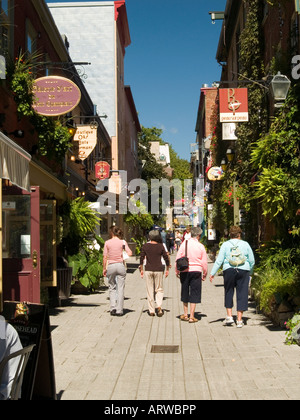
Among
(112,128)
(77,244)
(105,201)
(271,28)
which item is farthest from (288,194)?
(112,128)

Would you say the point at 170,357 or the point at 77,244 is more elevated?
the point at 77,244

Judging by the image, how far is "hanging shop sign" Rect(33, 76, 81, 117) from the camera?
12.3 meters

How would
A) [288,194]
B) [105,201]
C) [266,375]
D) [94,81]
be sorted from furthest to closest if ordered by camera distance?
[94,81] → [105,201] → [288,194] → [266,375]

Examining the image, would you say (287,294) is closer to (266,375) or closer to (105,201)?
(266,375)

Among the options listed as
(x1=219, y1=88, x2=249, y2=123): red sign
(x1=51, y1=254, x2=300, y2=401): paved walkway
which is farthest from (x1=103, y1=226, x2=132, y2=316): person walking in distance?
(x1=219, y1=88, x2=249, y2=123): red sign

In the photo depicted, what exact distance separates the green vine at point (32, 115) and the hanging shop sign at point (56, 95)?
0.22m

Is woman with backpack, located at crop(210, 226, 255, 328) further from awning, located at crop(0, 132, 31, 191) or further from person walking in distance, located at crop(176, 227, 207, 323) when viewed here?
awning, located at crop(0, 132, 31, 191)

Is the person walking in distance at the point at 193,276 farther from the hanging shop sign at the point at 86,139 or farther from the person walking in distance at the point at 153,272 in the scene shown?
the hanging shop sign at the point at 86,139

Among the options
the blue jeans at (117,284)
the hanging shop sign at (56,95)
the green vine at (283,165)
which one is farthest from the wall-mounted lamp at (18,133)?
the green vine at (283,165)

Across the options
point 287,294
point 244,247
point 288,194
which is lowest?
point 287,294

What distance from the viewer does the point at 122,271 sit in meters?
11.9

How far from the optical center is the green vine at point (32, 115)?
40.0 feet

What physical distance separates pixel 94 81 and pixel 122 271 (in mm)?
29012

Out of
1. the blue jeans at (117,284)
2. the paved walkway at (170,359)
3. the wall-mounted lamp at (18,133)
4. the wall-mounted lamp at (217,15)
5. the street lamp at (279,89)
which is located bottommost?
the paved walkway at (170,359)
